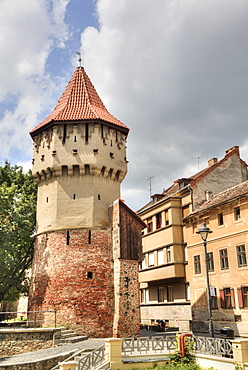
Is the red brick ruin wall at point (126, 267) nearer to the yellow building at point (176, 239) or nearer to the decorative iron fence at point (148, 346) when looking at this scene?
the decorative iron fence at point (148, 346)

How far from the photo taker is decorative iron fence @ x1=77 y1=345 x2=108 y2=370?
1490 cm

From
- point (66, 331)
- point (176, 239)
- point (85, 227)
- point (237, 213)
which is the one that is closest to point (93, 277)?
point (85, 227)

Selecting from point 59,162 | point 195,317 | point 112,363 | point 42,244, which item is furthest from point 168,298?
point 112,363

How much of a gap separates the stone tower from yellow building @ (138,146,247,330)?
8.62m

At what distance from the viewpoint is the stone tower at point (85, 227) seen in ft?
77.0

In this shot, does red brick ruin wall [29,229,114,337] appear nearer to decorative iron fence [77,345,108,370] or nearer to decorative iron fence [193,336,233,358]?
decorative iron fence [77,345,108,370]

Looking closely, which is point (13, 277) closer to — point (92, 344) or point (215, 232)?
point (92, 344)

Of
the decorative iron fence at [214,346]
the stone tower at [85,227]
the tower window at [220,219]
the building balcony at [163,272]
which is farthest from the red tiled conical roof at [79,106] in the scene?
the decorative iron fence at [214,346]

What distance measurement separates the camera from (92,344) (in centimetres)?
2023

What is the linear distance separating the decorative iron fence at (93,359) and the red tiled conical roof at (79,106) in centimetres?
1596

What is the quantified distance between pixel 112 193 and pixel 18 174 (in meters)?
10.1

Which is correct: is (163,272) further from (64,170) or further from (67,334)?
(64,170)

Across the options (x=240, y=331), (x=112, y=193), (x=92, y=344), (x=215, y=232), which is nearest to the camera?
(x=92, y=344)

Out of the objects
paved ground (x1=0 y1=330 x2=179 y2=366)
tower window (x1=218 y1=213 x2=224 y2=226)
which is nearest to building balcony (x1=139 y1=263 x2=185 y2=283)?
tower window (x1=218 y1=213 x2=224 y2=226)
